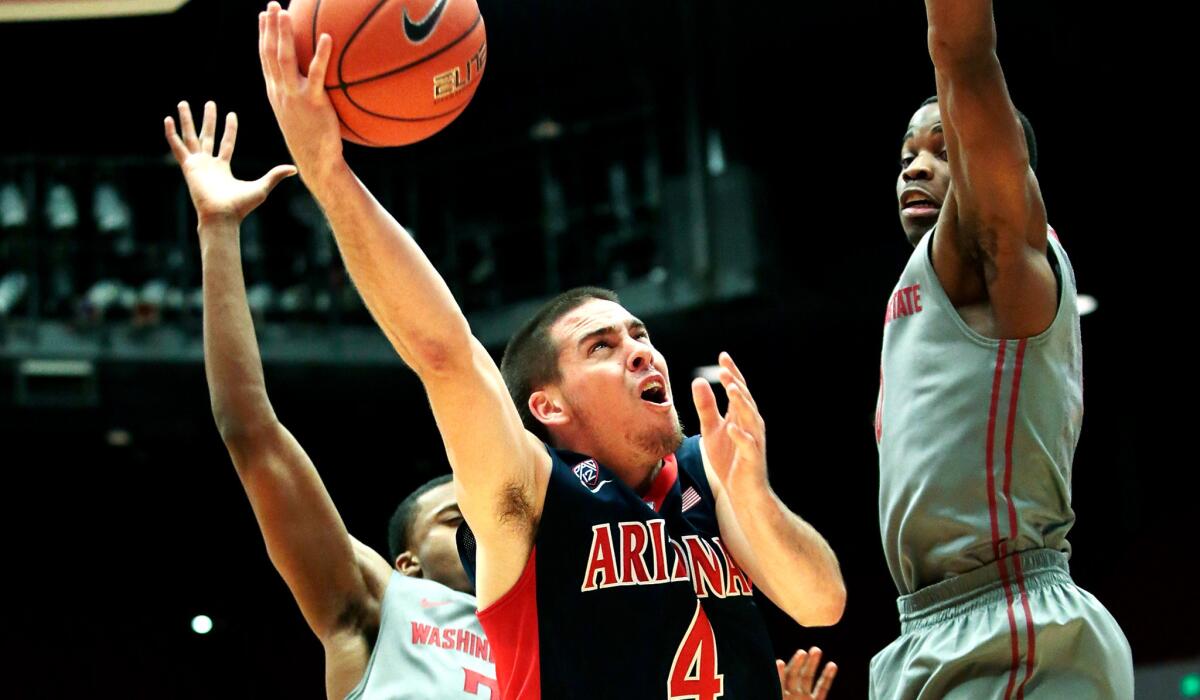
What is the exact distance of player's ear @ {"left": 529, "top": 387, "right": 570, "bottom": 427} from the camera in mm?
3020

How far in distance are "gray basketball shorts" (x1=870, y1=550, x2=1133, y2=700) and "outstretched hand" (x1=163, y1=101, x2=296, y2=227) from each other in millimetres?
2092

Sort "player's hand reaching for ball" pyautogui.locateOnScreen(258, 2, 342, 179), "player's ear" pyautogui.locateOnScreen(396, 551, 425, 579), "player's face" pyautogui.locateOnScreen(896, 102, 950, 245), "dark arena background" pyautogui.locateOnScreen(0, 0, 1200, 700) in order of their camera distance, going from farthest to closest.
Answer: "dark arena background" pyautogui.locateOnScreen(0, 0, 1200, 700)
"player's ear" pyautogui.locateOnScreen(396, 551, 425, 579)
"player's face" pyautogui.locateOnScreen(896, 102, 950, 245)
"player's hand reaching for ball" pyautogui.locateOnScreen(258, 2, 342, 179)

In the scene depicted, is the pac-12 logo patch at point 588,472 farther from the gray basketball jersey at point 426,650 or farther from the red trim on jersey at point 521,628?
the gray basketball jersey at point 426,650

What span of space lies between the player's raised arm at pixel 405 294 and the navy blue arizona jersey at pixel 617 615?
186 mm

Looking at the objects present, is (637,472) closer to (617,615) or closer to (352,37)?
(617,615)

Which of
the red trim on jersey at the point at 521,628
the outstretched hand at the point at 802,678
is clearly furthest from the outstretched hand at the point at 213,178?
the outstretched hand at the point at 802,678

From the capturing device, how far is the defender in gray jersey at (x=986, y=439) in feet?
9.02

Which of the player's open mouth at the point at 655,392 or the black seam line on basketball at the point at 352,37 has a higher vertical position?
the black seam line on basketball at the point at 352,37

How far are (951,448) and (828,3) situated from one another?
867cm

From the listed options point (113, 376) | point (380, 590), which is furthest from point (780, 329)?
point (380, 590)

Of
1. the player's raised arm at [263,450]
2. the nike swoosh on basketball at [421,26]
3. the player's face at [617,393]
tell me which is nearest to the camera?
the nike swoosh on basketball at [421,26]

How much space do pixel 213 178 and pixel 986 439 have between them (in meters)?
2.29

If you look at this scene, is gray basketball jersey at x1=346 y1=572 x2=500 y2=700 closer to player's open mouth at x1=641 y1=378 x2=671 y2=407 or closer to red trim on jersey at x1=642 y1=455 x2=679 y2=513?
red trim on jersey at x1=642 y1=455 x2=679 y2=513

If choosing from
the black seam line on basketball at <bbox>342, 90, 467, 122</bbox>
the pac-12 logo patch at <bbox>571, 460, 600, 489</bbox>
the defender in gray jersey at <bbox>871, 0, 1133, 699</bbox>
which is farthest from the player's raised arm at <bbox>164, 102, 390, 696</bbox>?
the defender in gray jersey at <bbox>871, 0, 1133, 699</bbox>
